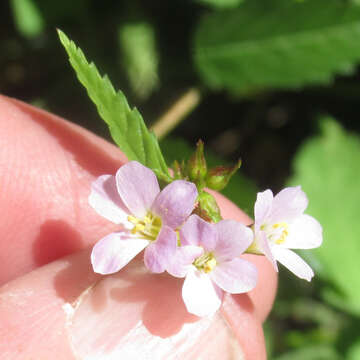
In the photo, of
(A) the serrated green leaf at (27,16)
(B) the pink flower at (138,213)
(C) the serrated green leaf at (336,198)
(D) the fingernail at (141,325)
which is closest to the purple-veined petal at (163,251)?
(B) the pink flower at (138,213)

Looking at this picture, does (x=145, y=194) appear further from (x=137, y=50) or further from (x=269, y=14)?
(x=137, y=50)

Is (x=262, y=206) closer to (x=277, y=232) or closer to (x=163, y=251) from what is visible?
(x=277, y=232)

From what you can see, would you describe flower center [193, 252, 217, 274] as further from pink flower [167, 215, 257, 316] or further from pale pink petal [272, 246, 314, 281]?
pale pink petal [272, 246, 314, 281]

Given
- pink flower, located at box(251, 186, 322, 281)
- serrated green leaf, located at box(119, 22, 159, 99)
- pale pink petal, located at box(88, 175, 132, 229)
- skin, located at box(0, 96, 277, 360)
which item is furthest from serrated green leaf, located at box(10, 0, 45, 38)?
pink flower, located at box(251, 186, 322, 281)

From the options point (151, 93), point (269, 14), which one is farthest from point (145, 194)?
point (151, 93)

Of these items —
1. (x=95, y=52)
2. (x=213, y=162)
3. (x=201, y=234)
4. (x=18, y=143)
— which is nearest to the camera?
(x=201, y=234)

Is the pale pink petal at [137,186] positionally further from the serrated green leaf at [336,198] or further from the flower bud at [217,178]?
the serrated green leaf at [336,198]

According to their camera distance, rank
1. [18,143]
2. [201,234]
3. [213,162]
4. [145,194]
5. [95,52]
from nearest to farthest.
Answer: [201,234] < [145,194] < [18,143] < [213,162] < [95,52]
